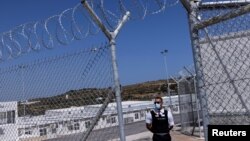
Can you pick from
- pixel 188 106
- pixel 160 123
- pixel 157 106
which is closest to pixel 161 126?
pixel 160 123

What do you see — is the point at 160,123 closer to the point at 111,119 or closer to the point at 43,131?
the point at 111,119

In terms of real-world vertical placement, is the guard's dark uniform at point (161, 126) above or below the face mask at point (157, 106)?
below

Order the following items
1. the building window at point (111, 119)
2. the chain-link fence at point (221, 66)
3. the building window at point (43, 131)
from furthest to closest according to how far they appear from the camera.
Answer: the building window at point (43, 131), the building window at point (111, 119), the chain-link fence at point (221, 66)

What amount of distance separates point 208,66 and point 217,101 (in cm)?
33

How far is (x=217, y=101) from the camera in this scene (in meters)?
3.95

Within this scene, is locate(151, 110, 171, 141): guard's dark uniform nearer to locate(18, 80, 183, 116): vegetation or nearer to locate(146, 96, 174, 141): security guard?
locate(146, 96, 174, 141): security guard

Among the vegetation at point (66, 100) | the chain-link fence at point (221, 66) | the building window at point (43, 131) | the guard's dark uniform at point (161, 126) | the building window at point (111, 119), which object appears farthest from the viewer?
the building window at point (43, 131)

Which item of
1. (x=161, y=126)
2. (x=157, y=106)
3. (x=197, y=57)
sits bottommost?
(x=161, y=126)

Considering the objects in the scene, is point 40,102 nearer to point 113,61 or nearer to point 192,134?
point 113,61

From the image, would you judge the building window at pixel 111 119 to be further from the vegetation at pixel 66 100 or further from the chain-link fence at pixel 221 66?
the chain-link fence at pixel 221 66

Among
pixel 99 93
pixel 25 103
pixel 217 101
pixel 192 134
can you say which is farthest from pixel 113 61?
pixel 192 134

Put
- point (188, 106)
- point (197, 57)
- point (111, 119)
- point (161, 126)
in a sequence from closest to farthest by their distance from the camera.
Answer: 1. point (197, 57)
2. point (111, 119)
3. point (161, 126)
4. point (188, 106)

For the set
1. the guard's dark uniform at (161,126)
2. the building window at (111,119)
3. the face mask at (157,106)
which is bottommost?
the guard's dark uniform at (161,126)

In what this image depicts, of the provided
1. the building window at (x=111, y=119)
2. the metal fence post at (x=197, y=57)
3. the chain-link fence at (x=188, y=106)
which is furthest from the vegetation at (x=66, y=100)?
the chain-link fence at (x=188, y=106)
